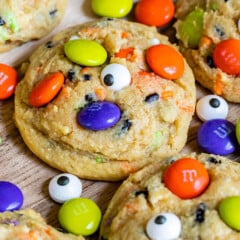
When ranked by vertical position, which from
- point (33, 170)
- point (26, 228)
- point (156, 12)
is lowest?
point (33, 170)

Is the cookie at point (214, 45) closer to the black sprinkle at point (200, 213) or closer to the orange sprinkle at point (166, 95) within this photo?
the orange sprinkle at point (166, 95)

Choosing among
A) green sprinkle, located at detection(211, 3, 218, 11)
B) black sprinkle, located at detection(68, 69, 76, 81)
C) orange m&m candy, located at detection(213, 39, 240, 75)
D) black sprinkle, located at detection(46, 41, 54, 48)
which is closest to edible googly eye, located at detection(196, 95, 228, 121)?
orange m&m candy, located at detection(213, 39, 240, 75)

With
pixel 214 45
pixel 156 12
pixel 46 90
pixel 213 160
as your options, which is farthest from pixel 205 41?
pixel 46 90

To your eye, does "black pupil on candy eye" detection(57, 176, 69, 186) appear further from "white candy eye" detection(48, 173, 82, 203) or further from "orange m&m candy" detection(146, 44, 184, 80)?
"orange m&m candy" detection(146, 44, 184, 80)

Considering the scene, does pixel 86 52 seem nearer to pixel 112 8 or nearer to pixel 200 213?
pixel 112 8

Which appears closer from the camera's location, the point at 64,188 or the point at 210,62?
the point at 64,188

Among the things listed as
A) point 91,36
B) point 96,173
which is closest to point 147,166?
point 96,173
